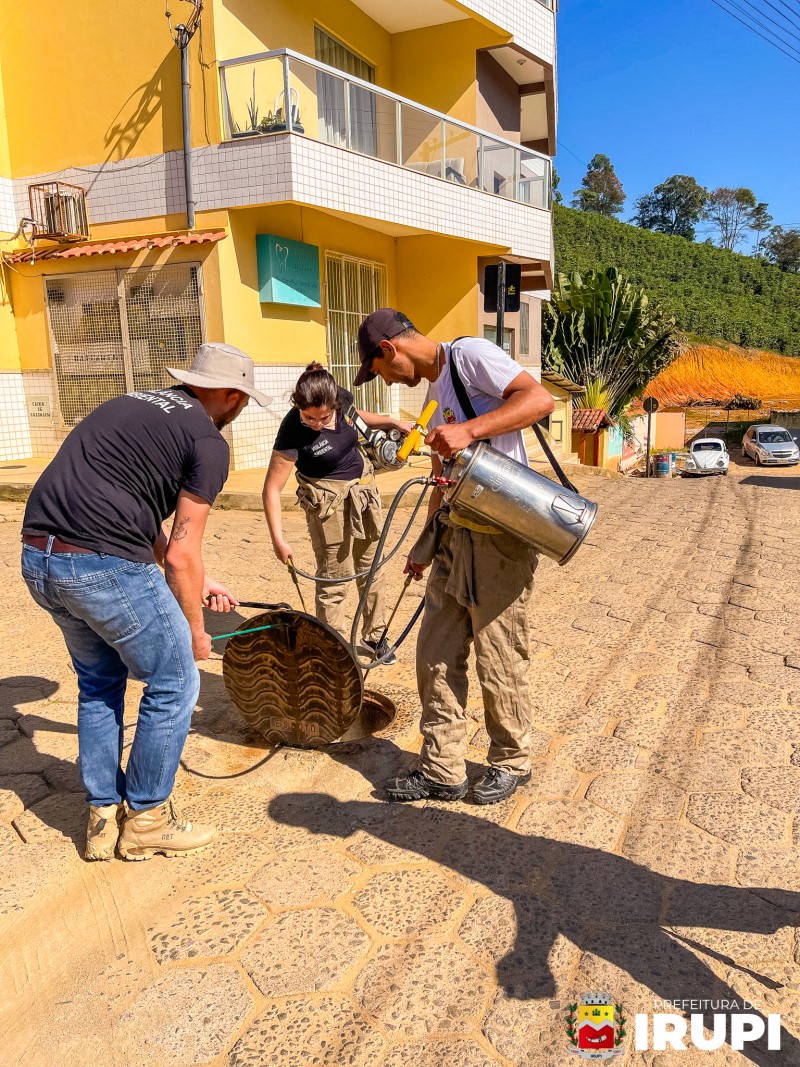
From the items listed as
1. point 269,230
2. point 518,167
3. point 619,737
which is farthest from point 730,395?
point 619,737

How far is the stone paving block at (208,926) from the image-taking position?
2303 millimetres

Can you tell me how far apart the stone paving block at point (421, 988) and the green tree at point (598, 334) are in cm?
2716

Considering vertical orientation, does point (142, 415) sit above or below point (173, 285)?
below

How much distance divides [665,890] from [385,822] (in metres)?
0.99

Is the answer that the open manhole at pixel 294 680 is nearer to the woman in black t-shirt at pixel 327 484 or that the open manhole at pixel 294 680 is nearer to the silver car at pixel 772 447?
the woman in black t-shirt at pixel 327 484

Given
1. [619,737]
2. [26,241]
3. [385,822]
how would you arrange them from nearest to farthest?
[385,822] → [619,737] → [26,241]

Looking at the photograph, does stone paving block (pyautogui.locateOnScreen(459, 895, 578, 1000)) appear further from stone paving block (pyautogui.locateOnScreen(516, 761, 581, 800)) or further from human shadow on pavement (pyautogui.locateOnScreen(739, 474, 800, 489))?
human shadow on pavement (pyautogui.locateOnScreen(739, 474, 800, 489))

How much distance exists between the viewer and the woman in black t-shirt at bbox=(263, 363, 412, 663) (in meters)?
3.95

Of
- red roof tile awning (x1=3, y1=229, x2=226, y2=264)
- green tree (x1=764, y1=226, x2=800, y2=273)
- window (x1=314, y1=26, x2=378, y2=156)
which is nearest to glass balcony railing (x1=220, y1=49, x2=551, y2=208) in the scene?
window (x1=314, y1=26, x2=378, y2=156)

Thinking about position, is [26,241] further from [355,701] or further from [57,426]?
[355,701]

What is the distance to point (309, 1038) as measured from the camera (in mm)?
1996

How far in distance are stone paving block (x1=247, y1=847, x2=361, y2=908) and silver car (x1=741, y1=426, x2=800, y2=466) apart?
32.2 m

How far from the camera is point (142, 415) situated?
2434mm

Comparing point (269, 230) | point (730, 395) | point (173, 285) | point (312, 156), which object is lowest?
point (730, 395)
